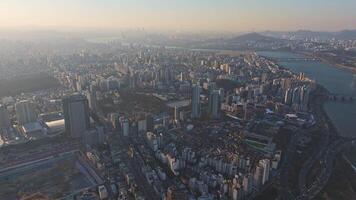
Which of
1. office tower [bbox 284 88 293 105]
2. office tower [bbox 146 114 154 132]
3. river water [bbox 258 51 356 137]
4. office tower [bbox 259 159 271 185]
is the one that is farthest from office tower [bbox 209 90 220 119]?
office tower [bbox 259 159 271 185]

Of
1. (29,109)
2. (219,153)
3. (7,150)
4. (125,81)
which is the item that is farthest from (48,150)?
(125,81)

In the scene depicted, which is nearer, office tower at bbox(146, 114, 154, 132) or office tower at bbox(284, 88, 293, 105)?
office tower at bbox(146, 114, 154, 132)

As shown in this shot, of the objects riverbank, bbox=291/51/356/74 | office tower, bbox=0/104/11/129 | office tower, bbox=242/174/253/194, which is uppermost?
riverbank, bbox=291/51/356/74

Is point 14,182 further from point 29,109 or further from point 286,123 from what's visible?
point 286,123

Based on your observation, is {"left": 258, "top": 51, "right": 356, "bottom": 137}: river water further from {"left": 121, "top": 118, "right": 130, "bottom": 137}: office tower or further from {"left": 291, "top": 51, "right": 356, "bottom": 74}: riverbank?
{"left": 121, "top": 118, "right": 130, "bottom": 137}: office tower

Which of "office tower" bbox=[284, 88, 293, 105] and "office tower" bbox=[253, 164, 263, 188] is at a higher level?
"office tower" bbox=[284, 88, 293, 105]

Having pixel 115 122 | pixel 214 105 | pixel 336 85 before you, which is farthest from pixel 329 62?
pixel 115 122
